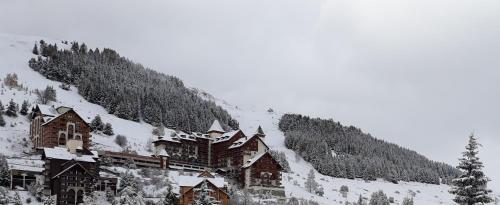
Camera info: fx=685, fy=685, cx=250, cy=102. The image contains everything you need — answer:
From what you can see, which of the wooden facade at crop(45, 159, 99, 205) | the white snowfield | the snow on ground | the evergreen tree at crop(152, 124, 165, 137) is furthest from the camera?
the evergreen tree at crop(152, 124, 165, 137)

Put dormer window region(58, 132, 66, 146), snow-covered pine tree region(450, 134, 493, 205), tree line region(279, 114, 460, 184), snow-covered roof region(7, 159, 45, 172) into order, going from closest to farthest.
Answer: snow-covered pine tree region(450, 134, 493, 205) < snow-covered roof region(7, 159, 45, 172) < dormer window region(58, 132, 66, 146) < tree line region(279, 114, 460, 184)

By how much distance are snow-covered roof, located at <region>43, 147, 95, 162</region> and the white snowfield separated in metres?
11.1

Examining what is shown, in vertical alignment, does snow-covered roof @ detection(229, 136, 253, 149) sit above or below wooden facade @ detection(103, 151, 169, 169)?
above

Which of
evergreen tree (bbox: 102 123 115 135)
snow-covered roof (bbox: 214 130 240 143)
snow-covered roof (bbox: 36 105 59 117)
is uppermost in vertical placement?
snow-covered roof (bbox: 36 105 59 117)

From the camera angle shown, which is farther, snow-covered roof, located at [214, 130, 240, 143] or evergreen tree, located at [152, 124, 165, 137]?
evergreen tree, located at [152, 124, 165, 137]

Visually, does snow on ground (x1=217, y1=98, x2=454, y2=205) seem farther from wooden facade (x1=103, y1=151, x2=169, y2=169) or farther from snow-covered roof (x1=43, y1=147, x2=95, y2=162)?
snow-covered roof (x1=43, y1=147, x2=95, y2=162)

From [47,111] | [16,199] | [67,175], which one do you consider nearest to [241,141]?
[47,111]

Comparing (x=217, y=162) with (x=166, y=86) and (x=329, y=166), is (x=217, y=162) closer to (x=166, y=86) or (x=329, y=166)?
(x=329, y=166)

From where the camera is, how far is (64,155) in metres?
70.4

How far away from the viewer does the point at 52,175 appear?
225ft

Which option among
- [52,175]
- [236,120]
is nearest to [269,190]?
[52,175]

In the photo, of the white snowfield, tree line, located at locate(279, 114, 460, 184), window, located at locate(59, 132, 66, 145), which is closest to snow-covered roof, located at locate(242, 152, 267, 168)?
the white snowfield

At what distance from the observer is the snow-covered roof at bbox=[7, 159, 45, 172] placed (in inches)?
2750

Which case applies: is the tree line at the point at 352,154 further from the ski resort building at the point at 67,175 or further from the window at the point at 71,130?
the ski resort building at the point at 67,175
